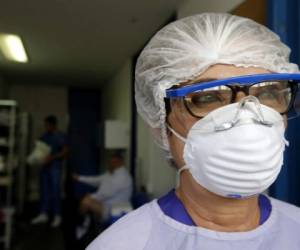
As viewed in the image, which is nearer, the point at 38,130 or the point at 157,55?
the point at 157,55

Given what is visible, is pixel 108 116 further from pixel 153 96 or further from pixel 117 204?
pixel 153 96

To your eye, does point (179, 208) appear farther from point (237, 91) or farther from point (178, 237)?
point (237, 91)

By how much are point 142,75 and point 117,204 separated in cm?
266

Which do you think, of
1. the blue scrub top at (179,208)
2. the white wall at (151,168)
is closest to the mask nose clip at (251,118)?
the blue scrub top at (179,208)

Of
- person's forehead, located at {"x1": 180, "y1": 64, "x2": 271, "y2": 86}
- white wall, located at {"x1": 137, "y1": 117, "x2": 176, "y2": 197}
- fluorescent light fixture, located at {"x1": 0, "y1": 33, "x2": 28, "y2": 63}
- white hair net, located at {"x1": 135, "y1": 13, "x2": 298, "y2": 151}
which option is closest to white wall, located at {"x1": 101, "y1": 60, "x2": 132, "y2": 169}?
white wall, located at {"x1": 137, "y1": 117, "x2": 176, "y2": 197}

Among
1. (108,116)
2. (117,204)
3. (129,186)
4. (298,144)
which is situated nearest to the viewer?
(298,144)

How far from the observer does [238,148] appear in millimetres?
768

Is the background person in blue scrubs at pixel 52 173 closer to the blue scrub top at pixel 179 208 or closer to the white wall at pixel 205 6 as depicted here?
the white wall at pixel 205 6

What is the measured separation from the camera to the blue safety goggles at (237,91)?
777 mm

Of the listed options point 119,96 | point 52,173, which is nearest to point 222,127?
point 119,96

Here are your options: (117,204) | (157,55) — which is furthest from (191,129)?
(117,204)

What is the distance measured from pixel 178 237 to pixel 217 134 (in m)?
0.26

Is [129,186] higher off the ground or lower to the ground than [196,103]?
lower

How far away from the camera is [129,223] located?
86 centimetres
